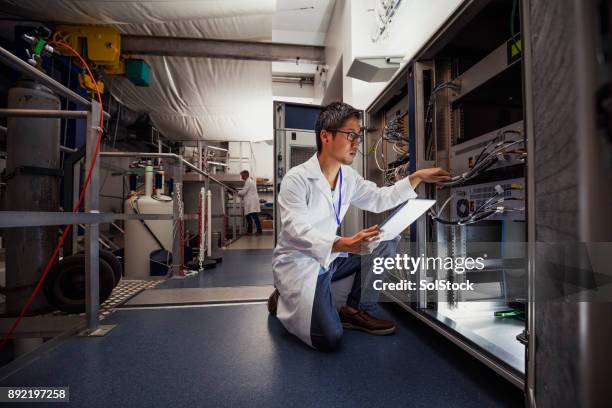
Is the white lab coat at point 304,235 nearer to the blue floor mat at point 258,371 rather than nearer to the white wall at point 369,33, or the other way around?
the blue floor mat at point 258,371

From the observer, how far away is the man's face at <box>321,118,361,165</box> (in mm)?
1341

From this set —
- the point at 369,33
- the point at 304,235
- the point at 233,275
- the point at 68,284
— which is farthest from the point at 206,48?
the point at 304,235

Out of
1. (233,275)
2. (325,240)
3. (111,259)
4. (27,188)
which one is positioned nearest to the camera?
(325,240)

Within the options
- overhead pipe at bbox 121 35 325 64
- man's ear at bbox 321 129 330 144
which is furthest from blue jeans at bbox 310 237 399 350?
overhead pipe at bbox 121 35 325 64

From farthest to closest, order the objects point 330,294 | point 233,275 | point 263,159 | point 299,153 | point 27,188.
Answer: point 263,159 → point 299,153 → point 233,275 → point 27,188 → point 330,294

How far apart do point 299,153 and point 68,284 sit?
2.15 meters

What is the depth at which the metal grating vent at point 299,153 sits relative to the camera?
300 centimetres

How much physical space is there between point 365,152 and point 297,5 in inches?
102

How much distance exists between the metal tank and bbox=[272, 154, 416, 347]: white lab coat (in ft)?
4.55

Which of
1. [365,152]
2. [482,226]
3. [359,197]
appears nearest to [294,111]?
[365,152]

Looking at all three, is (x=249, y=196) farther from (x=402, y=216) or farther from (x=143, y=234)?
(x=402, y=216)

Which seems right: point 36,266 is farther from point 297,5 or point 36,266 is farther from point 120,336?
point 297,5

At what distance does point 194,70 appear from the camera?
3.93m

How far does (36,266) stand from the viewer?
1.61 metres
